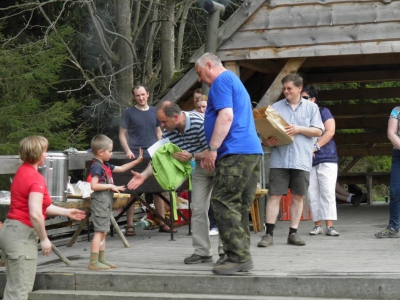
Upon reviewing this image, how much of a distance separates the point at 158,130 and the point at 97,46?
771cm

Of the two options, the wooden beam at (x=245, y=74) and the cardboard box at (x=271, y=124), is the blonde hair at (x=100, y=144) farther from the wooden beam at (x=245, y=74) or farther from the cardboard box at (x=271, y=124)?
the wooden beam at (x=245, y=74)

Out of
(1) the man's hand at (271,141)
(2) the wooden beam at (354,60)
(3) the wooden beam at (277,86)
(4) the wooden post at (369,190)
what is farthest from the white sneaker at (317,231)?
(4) the wooden post at (369,190)

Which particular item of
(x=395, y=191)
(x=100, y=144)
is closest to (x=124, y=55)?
(x=395, y=191)

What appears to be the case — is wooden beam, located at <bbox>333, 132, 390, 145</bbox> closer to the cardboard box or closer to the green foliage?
the green foliage

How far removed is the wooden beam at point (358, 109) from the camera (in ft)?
51.1

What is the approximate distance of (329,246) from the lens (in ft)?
27.2

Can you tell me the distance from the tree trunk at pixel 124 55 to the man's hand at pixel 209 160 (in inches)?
284

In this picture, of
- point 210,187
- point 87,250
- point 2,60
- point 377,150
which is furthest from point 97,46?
point 210,187

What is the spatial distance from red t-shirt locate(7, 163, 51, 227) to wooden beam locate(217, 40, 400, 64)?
536cm

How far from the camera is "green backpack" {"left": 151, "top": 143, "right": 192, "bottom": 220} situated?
7.41m

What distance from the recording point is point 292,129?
8.31m

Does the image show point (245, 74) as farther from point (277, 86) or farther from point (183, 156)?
point (183, 156)

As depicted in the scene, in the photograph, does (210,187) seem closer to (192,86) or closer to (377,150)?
(192,86)

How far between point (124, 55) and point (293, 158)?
636 cm
